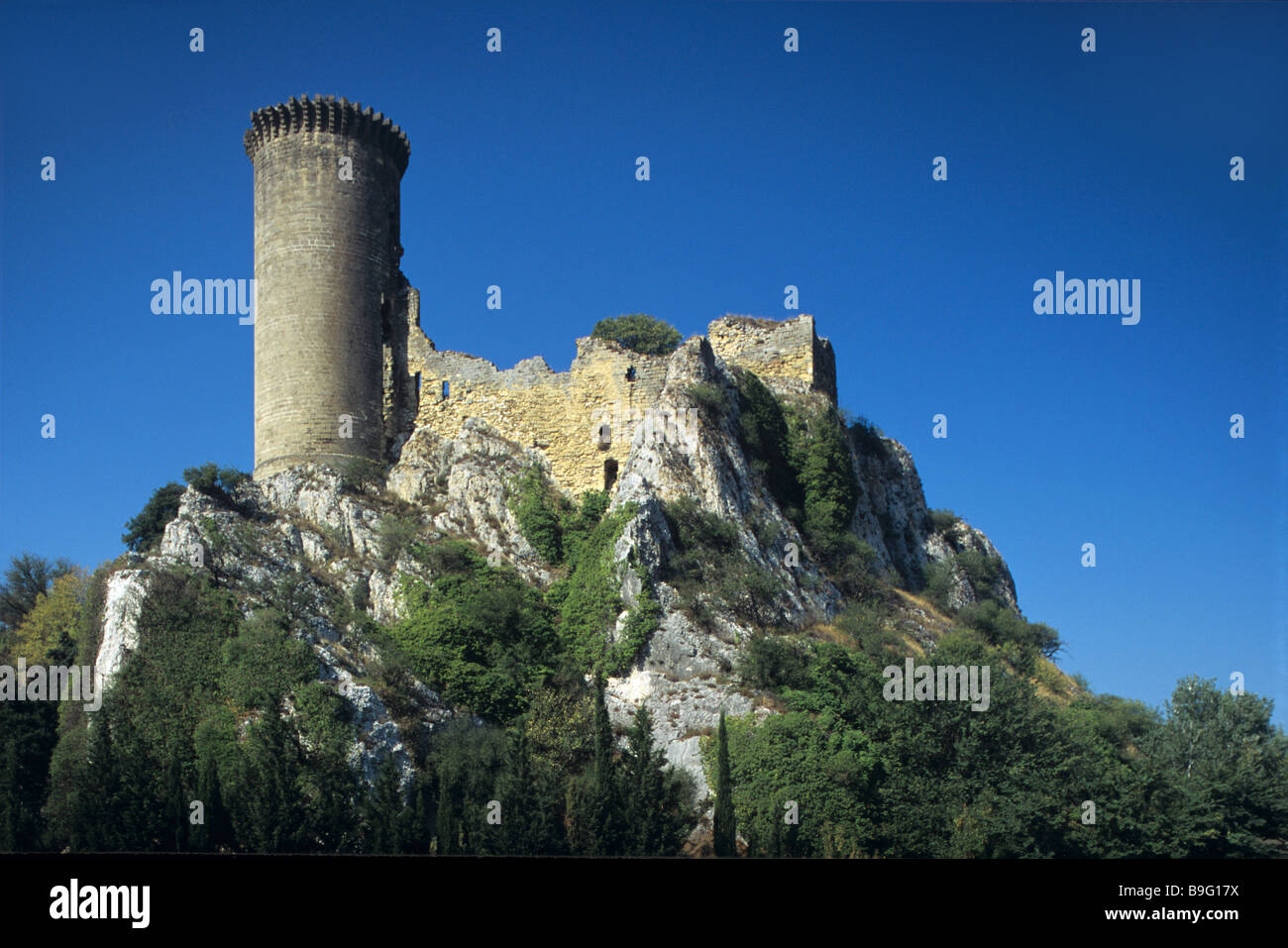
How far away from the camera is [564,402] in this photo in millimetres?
41094

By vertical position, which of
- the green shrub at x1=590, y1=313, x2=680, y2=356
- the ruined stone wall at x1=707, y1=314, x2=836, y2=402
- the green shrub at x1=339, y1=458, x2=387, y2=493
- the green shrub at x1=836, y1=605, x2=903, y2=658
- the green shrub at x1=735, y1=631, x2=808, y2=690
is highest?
the green shrub at x1=590, y1=313, x2=680, y2=356

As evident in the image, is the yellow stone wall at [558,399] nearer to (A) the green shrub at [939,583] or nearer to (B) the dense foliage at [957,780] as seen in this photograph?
(B) the dense foliage at [957,780]

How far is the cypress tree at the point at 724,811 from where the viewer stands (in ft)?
98.7

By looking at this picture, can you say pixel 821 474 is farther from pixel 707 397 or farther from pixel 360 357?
pixel 360 357

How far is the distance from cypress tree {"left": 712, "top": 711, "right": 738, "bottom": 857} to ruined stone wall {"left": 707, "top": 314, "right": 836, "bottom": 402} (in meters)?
15.1

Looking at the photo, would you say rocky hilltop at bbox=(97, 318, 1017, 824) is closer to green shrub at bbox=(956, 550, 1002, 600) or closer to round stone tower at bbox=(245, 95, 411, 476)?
round stone tower at bbox=(245, 95, 411, 476)

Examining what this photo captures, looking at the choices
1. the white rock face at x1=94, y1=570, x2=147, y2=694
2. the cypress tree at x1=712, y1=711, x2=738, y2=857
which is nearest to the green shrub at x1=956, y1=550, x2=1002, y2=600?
the cypress tree at x1=712, y1=711, x2=738, y2=857

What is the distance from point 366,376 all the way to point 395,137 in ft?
25.6

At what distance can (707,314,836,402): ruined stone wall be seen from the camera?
4322cm

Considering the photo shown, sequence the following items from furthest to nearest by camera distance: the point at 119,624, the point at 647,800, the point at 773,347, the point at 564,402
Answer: the point at 773,347 < the point at 564,402 < the point at 119,624 < the point at 647,800

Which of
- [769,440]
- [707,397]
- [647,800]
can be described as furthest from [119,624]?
[769,440]

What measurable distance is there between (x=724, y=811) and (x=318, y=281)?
1996cm
